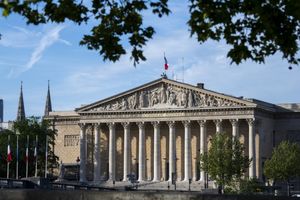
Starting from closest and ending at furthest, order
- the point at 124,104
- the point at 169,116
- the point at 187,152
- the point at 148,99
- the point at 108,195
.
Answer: the point at 108,195 < the point at 187,152 < the point at 169,116 < the point at 148,99 < the point at 124,104

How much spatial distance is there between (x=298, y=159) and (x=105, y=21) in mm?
89448

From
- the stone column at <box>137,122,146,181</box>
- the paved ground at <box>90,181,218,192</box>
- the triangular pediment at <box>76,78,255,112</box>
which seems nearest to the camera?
the paved ground at <box>90,181,218,192</box>

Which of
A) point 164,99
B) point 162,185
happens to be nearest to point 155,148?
point 162,185

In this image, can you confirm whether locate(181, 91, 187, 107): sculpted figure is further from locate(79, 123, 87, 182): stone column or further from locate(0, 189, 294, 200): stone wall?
locate(0, 189, 294, 200): stone wall

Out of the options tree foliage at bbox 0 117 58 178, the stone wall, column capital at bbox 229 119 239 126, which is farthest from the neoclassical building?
the stone wall

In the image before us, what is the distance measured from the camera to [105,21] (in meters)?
19.4

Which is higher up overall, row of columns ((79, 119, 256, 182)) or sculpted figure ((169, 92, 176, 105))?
sculpted figure ((169, 92, 176, 105))

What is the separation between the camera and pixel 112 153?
124750 millimetres

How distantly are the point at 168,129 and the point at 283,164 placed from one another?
977 inches

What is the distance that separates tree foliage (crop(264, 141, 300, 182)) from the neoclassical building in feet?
30.8

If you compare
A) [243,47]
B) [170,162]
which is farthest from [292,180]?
[243,47]

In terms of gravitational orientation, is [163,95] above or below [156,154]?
above

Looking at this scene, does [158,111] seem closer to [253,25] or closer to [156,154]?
[156,154]

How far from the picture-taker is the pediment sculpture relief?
11856cm
